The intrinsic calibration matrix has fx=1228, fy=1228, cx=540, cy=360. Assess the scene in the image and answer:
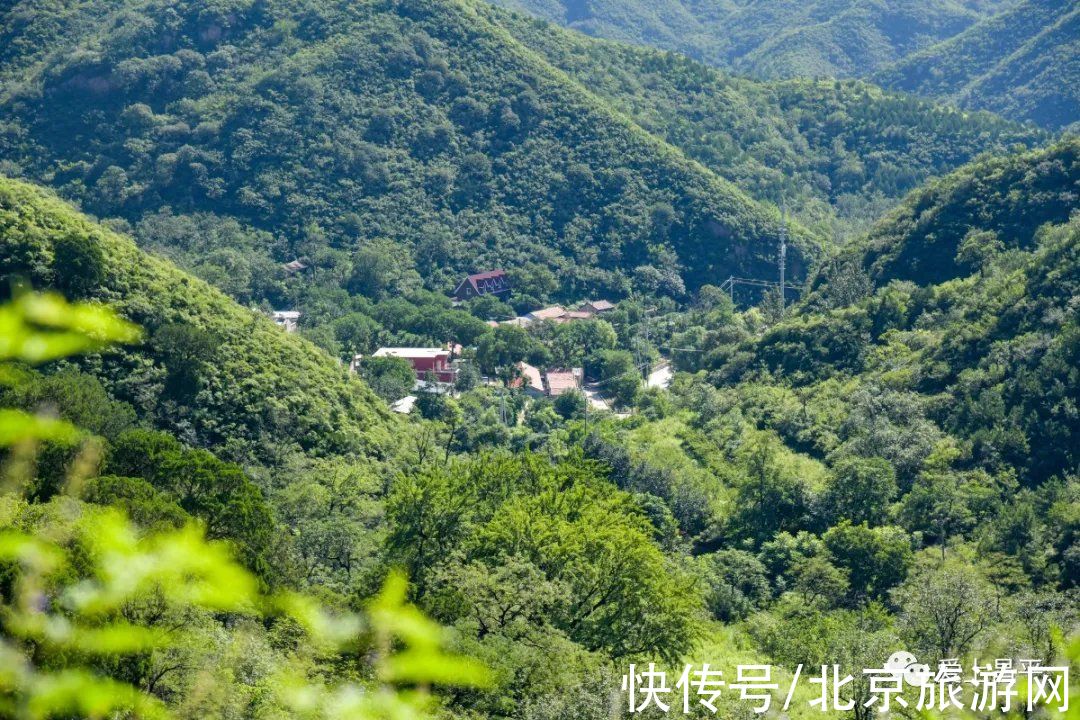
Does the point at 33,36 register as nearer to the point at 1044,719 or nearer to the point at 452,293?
the point at 452,293

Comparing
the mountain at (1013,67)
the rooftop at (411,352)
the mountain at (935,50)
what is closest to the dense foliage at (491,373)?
the rooftop at (411,352)

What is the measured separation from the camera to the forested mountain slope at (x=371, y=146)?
78.2 meters

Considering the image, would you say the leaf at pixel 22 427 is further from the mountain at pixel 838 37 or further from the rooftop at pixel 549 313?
the mountain at pixel 838 37

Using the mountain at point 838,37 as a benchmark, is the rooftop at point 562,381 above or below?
below

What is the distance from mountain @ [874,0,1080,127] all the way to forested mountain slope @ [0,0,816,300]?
5843 centimetres

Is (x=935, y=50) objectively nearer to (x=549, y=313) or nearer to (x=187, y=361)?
(x=549, y=313)

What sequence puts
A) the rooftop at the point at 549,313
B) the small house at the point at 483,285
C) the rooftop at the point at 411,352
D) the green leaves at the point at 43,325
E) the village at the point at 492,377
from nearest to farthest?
the green leaves at the point at 43,325 → the village at the point at 492,377 → the rooftop at the point at 411,352 → the rooftop at the point at 549,313 → the small house at the point at 483,285

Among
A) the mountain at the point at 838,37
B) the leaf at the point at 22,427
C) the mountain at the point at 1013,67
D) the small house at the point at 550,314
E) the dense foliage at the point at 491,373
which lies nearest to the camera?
the leaf at the point at 22,427

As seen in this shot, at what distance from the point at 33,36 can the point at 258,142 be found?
23.1 meters

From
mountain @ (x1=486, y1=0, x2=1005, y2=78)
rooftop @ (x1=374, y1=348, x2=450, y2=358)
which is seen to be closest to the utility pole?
rooftop @ (x1=374, y1=348, x2=450, y2=358)

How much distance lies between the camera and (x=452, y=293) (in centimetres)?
7381

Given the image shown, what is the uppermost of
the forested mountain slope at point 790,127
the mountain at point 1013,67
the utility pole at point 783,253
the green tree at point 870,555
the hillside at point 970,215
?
the mountain at point 1013,67

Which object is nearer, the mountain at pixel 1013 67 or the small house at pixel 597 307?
the small house at pixel 597 307

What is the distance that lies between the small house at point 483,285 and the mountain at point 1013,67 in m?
72.9
